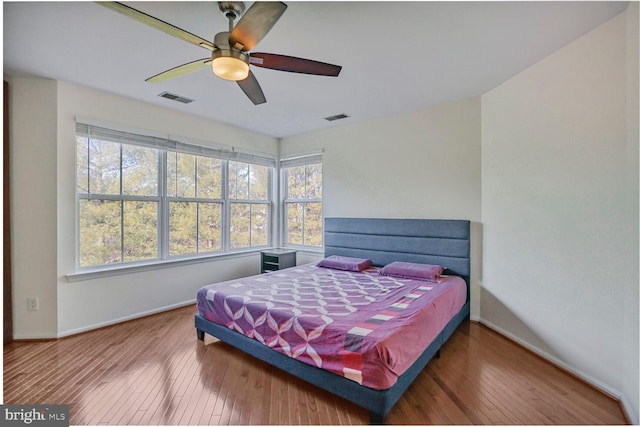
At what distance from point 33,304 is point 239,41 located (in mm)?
3221

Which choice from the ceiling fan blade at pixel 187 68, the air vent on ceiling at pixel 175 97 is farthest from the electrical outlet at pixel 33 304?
the ceiling fan blade at pixel 187 68

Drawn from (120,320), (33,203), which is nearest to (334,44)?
(33,203)

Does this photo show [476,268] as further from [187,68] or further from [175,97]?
[175,97]

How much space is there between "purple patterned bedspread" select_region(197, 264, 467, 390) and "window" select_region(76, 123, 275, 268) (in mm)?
1390

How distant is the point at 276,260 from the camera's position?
4.48 m

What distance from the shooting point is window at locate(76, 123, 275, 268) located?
319cm


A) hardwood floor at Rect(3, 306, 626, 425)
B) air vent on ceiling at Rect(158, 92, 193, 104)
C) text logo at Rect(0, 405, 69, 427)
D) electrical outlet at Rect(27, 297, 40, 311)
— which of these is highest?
air vent on ceiling at Rect(158, 92, 193, 104)

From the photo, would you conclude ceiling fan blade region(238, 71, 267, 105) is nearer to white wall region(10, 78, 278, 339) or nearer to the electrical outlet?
white wall region(10, 78, 278, 339)

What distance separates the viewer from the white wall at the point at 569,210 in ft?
6.51

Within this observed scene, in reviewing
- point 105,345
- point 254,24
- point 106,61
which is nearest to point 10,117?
point 106,61

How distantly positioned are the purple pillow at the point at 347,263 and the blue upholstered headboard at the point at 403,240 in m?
0.21

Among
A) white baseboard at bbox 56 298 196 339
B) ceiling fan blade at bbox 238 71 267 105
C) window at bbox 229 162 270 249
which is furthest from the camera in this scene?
window at bbox 229 162 270 249

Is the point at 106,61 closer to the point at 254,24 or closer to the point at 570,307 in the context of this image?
the point at 254,24

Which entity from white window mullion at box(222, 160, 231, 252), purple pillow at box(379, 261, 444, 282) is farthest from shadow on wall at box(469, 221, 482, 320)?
white window mullion at box(222, 160, 231, 252)
